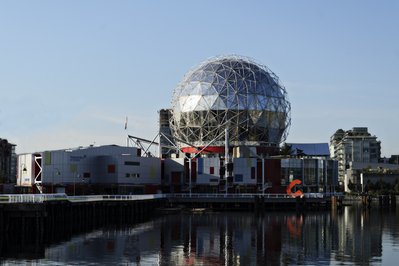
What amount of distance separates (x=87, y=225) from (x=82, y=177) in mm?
40583

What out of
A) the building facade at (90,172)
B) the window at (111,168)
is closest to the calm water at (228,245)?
the building facade at (90,172)

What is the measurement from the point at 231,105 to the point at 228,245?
259 feet

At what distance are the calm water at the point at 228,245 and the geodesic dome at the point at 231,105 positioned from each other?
1992 inches

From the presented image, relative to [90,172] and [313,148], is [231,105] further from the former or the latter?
[313,148]

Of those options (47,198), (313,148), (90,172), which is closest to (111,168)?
(90,172)

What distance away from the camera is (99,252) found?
56375mm

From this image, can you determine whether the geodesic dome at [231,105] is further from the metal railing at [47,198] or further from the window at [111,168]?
the metal railing at [47,198]

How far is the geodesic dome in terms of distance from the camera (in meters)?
140

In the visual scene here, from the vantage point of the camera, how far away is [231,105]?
140 metres

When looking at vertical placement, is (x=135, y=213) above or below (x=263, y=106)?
below

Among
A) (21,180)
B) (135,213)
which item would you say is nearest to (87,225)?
(135,213)

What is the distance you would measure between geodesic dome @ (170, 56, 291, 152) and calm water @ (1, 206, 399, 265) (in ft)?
166

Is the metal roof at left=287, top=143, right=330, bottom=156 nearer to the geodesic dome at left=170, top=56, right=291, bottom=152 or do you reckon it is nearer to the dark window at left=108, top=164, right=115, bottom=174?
the geodesic dome at left=170, top=56, right=291, bottom=152

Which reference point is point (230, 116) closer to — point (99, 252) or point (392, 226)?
point (392, 226)
